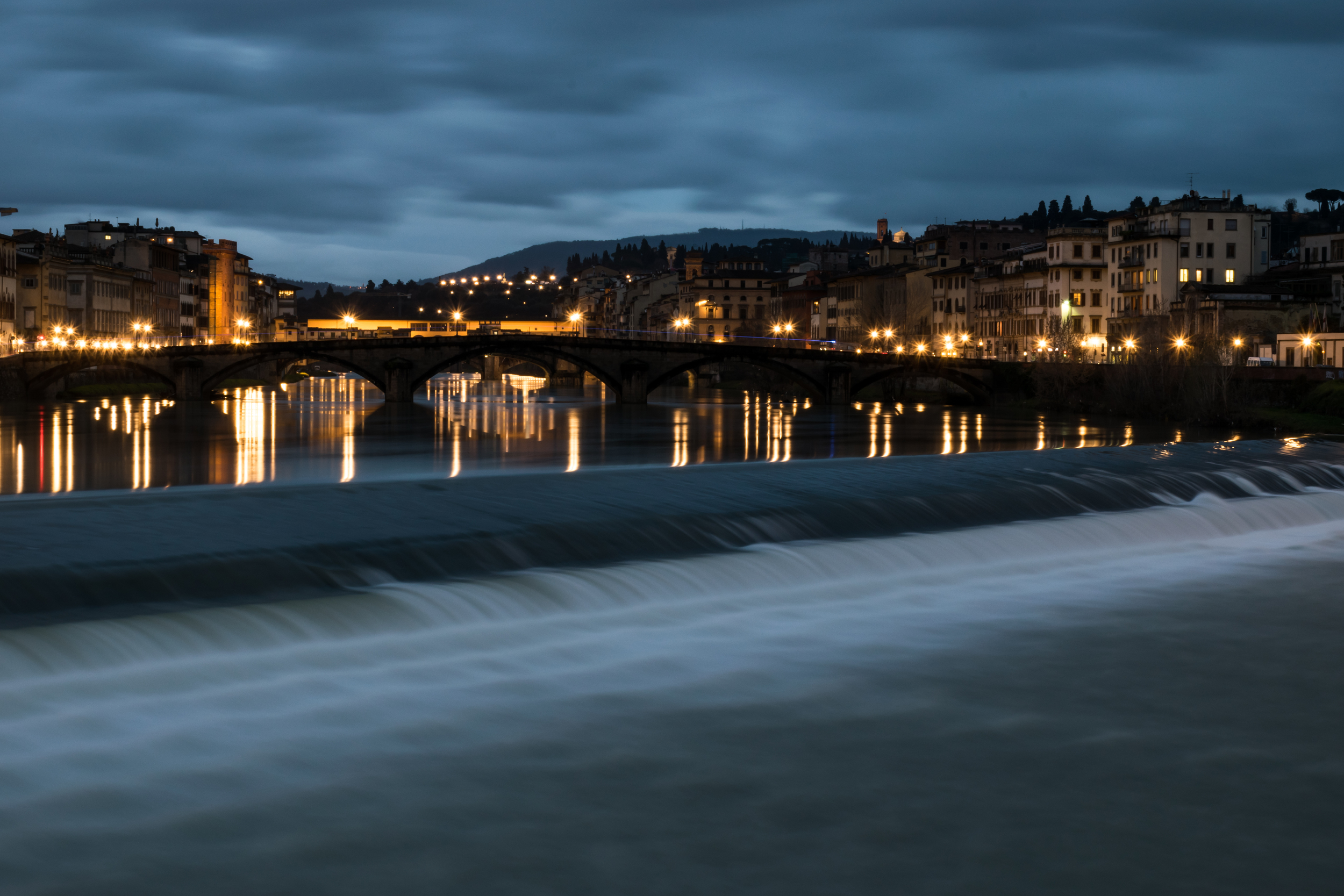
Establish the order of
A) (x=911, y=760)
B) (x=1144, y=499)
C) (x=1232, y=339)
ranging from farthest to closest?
(x=1232, y=339)
(x=1144, y=499)
(x=911, y=760)

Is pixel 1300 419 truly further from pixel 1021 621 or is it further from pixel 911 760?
pixel 911 760

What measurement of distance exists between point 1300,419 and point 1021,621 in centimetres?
3754

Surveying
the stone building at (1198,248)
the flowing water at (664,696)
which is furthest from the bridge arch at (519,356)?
the flowing water at (664,696)

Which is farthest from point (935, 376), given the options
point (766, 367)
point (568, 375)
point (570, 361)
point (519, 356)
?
point (568, 375)

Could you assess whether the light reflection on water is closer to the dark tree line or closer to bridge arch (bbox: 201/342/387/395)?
bridge arch (bbox: 201/342/387/395)

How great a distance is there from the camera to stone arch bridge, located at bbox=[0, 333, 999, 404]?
7706cm

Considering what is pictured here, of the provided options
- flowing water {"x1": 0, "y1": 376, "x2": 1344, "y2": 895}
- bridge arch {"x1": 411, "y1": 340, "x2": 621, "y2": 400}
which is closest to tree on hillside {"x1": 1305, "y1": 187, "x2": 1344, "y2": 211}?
bridge arch {"x1": 411, "y1": 340, "x2": 621, "y2": 400}

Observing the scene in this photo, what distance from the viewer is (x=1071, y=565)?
1842 cm

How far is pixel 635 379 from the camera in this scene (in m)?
79.4

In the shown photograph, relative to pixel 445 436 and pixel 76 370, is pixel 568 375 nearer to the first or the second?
pixel 76 370

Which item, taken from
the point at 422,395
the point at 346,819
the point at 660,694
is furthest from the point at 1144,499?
the point at 422,395

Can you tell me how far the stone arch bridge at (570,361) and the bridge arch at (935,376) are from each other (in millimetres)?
57

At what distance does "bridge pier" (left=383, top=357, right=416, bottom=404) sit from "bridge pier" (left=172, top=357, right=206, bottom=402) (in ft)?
32.1

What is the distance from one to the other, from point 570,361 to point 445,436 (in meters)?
31.8
